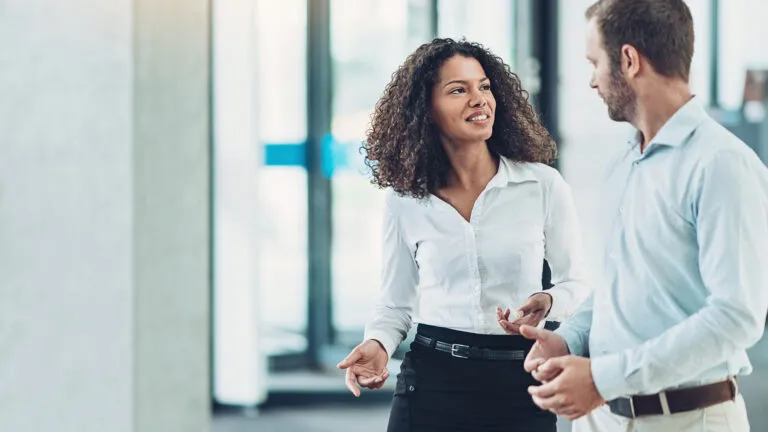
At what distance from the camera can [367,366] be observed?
6.15 ft

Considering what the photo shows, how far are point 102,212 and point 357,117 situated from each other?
3349mm

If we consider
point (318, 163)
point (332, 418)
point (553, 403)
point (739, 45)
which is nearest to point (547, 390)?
point (553, 403)

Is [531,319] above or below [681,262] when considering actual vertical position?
below

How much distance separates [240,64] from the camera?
4.59 meters

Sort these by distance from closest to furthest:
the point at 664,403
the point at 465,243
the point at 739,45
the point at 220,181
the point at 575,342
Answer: the point at 664,403, the point at 575,342, the point at 465,243, the point at 220,181, the point at 739,45

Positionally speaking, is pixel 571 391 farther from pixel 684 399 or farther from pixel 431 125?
pixel 431 125

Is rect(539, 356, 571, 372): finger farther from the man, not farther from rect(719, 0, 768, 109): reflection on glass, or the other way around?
rect(719, 0, 768, 109): reflection on glass


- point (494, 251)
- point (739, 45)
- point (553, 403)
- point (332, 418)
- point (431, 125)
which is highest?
point (739, 45)

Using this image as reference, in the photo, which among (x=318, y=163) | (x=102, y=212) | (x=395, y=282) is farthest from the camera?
(x=318, y=163)

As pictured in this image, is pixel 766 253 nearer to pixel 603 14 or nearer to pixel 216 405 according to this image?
pixel 603 14

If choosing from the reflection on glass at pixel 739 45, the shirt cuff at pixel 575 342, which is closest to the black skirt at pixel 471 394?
the shirt cuff at pixel 575 342

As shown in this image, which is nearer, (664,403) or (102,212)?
(664,403)

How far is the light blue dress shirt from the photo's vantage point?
1270 millimetres

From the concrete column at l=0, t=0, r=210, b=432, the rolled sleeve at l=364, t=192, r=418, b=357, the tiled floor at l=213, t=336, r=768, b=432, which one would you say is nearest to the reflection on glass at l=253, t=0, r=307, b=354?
the tiled floor at l=213, t=336, r=768, b=432
